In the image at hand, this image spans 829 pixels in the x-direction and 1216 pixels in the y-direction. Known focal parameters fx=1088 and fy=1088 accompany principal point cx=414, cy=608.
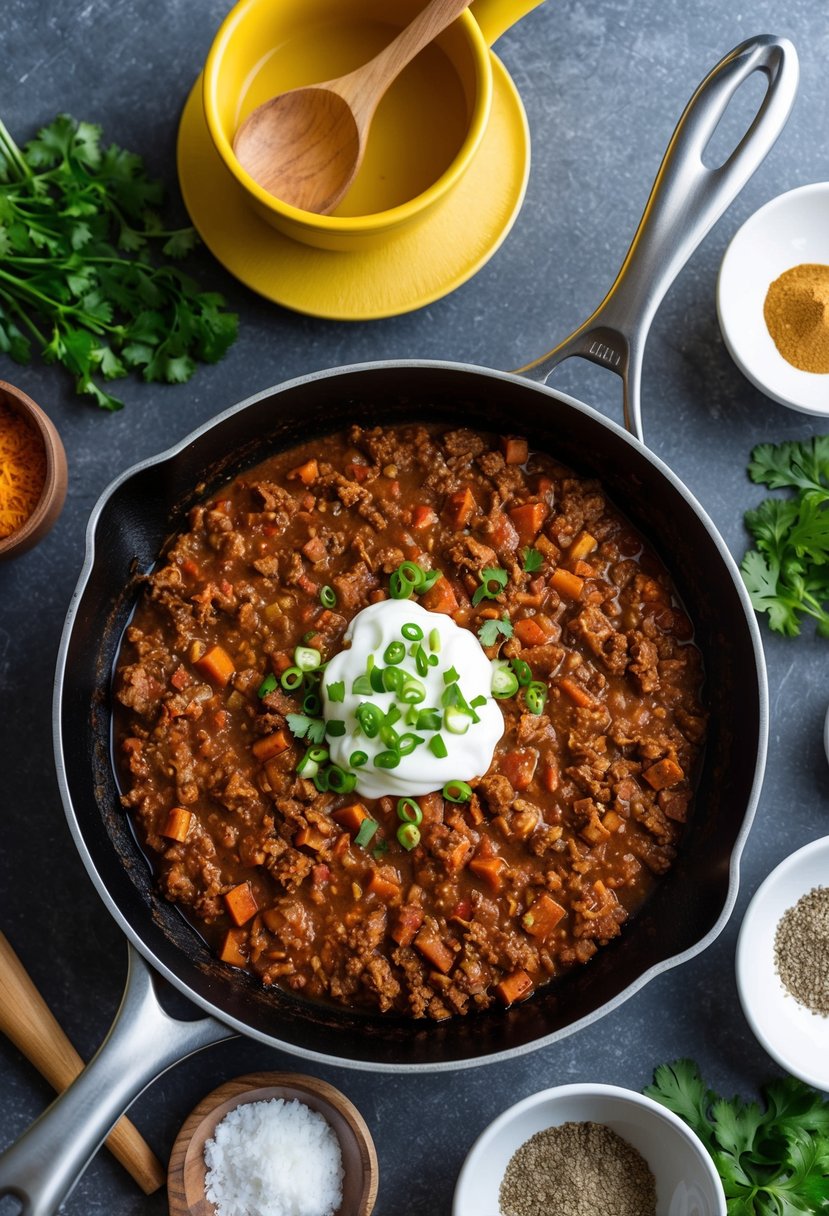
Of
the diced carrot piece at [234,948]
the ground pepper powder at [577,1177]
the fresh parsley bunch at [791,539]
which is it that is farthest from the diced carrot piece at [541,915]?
the fresh parsley bunch at [791,539]

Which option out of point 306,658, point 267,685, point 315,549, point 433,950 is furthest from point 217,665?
point 433,950

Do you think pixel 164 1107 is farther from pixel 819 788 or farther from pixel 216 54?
pixel 216 54

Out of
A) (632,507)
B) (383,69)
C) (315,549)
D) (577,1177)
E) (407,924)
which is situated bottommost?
(577,1177)

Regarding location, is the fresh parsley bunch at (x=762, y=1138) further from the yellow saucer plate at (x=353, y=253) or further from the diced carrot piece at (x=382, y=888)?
the yellow saucer plate at (x=353, y=253)

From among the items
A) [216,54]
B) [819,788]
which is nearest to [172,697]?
[216,54]

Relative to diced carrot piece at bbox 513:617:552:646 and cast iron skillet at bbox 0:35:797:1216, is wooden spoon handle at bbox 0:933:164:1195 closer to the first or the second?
cast iron skillet at bbox 0:35:797:1216

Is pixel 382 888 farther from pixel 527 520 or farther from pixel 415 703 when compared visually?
pixel 527 520

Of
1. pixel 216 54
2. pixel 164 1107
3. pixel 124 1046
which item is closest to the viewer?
pixel 124 1046

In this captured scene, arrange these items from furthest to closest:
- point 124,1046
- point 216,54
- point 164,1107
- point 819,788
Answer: point 819,788, point 164,1107, point 216,54, point 124,1046
